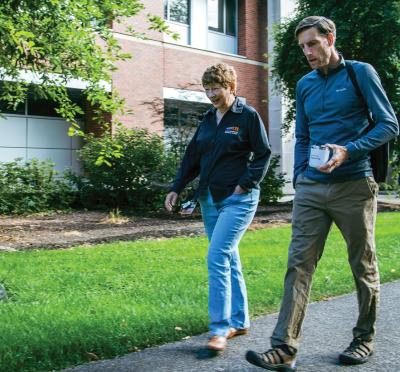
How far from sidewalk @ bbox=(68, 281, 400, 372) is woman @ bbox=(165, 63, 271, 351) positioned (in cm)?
20

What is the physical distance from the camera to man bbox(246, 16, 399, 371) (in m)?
3.98

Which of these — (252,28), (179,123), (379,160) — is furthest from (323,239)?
(252,28)

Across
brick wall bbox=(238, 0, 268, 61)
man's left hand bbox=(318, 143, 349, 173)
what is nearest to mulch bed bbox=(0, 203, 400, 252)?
man's left hand bbox=(318, 143, 349, 173)

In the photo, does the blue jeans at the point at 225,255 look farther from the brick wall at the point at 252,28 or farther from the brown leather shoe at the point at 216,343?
the brick wall at the point at 252,28

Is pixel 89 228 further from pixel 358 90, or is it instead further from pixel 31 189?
pixel 358 90

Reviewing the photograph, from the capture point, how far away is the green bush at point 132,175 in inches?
612

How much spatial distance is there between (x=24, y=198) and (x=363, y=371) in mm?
12509

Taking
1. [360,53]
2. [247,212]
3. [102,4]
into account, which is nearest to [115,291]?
[247,212]

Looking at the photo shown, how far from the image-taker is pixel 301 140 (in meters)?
4.34

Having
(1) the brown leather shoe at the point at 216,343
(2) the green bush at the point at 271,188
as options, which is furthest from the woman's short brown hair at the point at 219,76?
(2) the green bush at the point at 271,188

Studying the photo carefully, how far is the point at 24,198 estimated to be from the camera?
50.5ft

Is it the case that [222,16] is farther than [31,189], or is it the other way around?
[222,16]

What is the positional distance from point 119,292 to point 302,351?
2.41m

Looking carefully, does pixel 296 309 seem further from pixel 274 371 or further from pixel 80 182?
pixel 80 182
